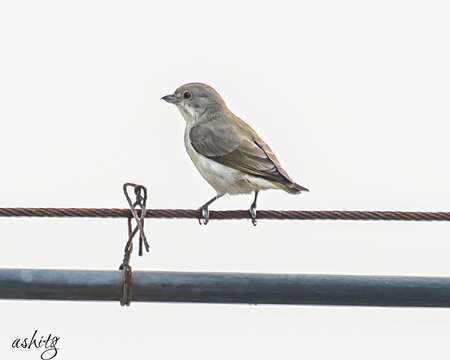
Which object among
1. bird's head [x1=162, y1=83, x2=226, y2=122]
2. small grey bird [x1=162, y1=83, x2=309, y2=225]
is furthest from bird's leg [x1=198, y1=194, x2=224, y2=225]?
bird's head [x1=162, y1=83, x2=226, y2=122]

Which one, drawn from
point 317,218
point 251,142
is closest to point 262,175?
point 251,142

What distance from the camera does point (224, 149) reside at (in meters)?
8.88

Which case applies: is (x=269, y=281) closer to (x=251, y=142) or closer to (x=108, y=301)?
(x=108, y=301)

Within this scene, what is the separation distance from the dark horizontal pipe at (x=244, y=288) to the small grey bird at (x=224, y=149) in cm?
282

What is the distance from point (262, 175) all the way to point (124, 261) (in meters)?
3.27

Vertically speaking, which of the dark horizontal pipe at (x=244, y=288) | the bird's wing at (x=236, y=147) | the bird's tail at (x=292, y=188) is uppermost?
the bird's wing at (x=236, y=147)

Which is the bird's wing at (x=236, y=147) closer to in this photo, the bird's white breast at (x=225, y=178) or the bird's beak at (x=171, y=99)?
the bird's white breast at (x=225, y=178)

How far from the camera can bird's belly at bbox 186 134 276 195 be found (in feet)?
27.9

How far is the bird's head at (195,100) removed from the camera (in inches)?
388

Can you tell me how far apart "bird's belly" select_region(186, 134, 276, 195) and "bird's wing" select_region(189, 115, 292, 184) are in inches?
1.6

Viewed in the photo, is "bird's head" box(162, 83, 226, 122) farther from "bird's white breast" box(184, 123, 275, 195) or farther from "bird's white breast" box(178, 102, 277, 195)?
"bird's white breast" box(184, 123, 275, 195)

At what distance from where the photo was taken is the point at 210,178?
8.90 metres

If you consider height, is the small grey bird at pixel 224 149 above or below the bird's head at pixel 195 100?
below

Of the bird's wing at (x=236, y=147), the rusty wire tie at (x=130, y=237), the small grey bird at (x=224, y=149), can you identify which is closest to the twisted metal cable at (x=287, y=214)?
the rusty wire tie at (x=130, y=237)
